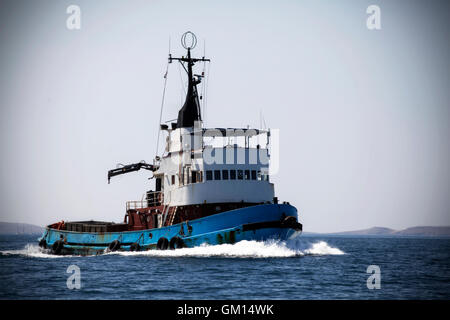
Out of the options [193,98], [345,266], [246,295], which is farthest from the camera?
[193,98]

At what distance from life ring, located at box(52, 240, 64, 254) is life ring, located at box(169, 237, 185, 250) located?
14308 mm

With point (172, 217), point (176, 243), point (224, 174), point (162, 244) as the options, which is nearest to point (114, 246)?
point (162, 244)

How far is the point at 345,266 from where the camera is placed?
33281mm

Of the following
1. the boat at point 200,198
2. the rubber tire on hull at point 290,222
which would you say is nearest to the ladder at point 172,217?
the boat at point 200,198

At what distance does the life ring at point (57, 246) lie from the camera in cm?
4647

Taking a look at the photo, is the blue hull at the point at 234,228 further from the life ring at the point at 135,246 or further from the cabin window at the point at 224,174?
the cabin window at the point at 224,174

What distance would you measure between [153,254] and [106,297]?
45.6ft

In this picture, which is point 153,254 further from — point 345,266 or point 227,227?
point 345,266

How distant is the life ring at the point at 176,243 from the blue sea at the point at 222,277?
0.33 meters

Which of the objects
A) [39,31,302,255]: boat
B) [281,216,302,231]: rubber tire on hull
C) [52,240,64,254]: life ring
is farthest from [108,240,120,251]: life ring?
[281,216,302,231]: rubber tire on hull

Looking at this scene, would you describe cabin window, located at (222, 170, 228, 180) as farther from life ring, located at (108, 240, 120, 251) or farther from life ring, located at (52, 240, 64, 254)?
life ring, located at (52, 240, 64, 254)
